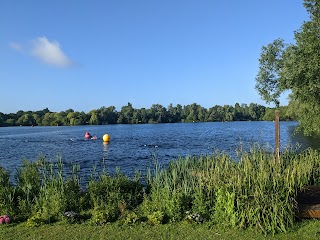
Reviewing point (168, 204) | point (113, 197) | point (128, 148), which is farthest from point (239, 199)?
point (128, 148)

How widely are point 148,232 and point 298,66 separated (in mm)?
7862

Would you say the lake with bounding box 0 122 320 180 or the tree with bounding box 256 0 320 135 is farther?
the lake with bounding box 0 122 320 180

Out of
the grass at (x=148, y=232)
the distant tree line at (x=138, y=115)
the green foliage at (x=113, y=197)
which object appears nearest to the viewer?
the grass at (x=148, y=232)

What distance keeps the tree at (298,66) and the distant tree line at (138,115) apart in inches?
5140

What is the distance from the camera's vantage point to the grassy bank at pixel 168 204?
23.9ft

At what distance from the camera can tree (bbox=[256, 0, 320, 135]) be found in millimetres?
11141

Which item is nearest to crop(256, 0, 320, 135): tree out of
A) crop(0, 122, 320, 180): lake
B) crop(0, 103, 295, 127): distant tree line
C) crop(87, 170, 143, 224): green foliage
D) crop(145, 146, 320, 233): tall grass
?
crop(0, 122, 320, 180): lake

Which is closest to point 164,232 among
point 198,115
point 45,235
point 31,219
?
point 45,235

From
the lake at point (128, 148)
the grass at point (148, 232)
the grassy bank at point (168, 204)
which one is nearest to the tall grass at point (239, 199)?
the grassy bank at point (168, 204)

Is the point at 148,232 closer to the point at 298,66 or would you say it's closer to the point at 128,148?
the point at 298,66

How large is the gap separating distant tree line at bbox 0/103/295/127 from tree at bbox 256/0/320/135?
130549 mm

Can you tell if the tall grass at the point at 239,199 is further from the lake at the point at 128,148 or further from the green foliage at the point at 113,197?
the lake at the point at 128,148

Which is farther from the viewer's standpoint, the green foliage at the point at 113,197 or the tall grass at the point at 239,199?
the green foliage at the point at 113,197

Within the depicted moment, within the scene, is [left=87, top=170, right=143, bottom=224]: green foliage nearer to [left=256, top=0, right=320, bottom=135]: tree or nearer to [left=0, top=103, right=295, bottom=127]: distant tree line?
[left=256, top=0, right=320, bottom=135]: tree
